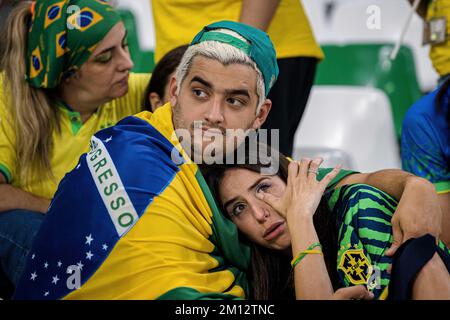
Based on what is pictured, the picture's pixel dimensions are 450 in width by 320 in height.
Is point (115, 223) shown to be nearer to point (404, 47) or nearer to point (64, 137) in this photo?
point (64, 137)

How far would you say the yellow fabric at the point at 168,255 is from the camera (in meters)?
1.18

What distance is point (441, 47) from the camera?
1.85 m

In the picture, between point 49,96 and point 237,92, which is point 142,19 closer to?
point 49,96

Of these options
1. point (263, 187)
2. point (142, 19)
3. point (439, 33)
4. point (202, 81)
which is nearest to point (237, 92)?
point (202, 81)

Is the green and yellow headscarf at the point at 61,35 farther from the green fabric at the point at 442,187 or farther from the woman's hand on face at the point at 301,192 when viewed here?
the green fabric at the point at 442,187

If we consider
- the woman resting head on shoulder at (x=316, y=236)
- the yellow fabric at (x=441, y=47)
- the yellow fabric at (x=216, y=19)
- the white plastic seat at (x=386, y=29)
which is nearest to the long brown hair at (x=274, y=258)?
the woman resting head on shoulder at (x=316, y=236)

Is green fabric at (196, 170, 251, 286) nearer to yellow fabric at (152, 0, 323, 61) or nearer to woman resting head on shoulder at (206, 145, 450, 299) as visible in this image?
woman resting head on shoulder at (206, 145, 450, 299)

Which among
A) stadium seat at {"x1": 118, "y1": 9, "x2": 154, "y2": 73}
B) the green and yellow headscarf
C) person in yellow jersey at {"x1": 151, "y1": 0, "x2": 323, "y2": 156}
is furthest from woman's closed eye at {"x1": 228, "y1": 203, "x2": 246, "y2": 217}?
stadium seat at {"x1": 118, "y1": 9, "x2": 154, "y2": 73}

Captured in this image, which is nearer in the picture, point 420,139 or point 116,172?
point 116,172

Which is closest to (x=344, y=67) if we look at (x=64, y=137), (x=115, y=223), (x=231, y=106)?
(x=64, y=137)

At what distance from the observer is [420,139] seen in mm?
1735

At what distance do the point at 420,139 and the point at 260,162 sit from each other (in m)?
0.49

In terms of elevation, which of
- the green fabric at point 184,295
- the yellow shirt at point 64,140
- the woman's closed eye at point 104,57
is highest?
the woman's closed eye at point 104,57
